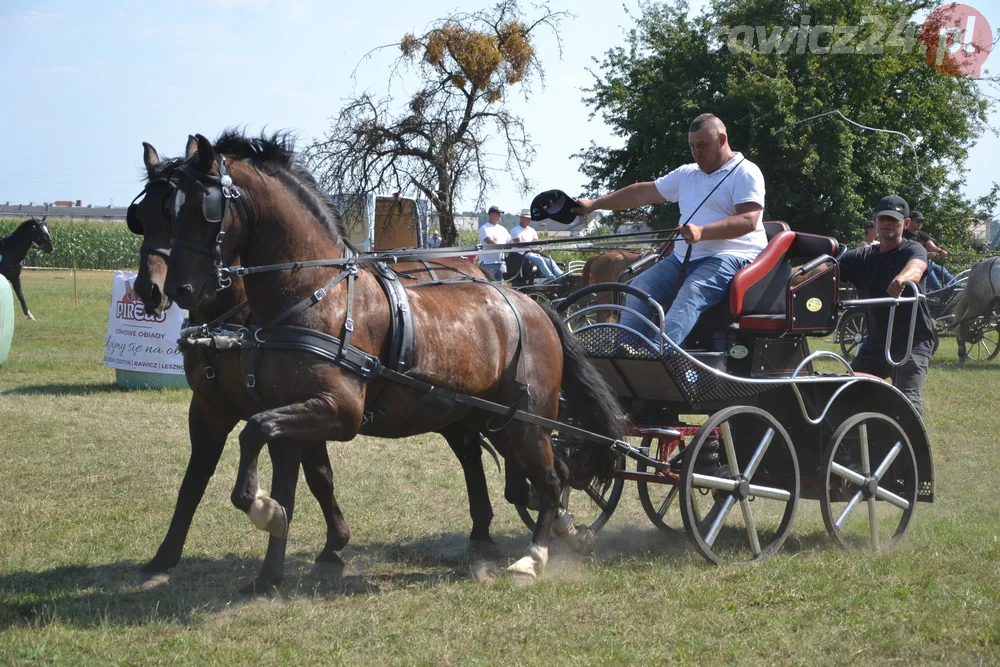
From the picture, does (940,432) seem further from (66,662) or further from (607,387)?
(66,662)

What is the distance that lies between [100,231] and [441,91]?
3213cm

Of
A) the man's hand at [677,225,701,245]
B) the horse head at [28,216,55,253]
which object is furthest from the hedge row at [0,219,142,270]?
the man's hand at [677,225,701,245]

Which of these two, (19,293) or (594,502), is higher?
(19,293)

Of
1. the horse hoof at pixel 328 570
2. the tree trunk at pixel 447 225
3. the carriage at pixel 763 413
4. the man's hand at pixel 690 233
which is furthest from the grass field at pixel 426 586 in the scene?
the tree trunk at pixel 447 225

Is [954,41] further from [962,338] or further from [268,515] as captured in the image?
[268,515]

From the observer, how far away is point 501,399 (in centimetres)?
513

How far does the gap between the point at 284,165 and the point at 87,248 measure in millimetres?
40462

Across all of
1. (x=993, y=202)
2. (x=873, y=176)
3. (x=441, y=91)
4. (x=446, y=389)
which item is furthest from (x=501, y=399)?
(x=993, y=202)

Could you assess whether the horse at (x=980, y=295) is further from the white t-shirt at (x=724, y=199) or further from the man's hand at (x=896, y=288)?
the white t-shirt at (x=724, y=199)

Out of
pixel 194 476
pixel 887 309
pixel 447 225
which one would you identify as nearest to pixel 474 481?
pixel 194 476

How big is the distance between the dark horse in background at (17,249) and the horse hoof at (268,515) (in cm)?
1598

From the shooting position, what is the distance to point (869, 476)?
566 centimetres

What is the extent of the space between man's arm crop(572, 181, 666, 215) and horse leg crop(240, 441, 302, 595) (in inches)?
91.2

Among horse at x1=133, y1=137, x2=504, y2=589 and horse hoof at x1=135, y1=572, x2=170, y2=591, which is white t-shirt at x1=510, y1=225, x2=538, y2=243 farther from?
horse hoof at x1=135, y1=572, x2=170, y2=591
